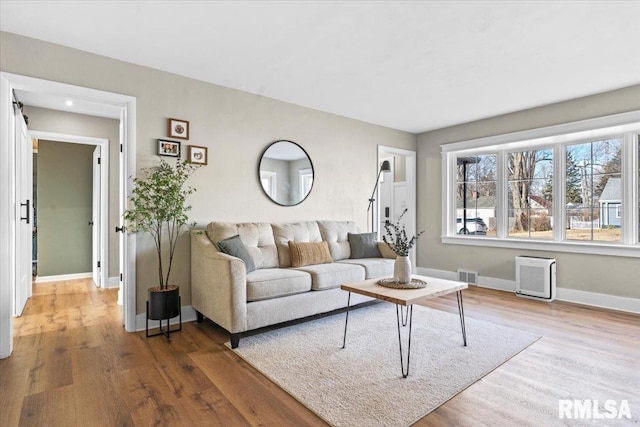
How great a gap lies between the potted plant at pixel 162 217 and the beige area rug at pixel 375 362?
2.54ft

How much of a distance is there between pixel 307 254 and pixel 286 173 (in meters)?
1.15

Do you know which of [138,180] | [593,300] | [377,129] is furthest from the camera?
[377,129]

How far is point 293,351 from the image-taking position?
269 cm

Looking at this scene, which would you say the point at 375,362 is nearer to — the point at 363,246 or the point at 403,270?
the point at 403,270

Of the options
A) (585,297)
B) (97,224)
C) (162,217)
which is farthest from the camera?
(97,224)

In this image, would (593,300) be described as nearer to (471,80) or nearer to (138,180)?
(471,80)

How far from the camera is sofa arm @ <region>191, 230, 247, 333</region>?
2.73 meters

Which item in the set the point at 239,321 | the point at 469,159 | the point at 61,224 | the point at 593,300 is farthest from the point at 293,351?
the point at 61,224

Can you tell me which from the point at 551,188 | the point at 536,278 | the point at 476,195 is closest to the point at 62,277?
the point at 476,195

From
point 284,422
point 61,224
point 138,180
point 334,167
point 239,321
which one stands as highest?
point 334,167

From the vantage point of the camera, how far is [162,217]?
10.1 feet

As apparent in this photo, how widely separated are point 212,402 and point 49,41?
3.04m

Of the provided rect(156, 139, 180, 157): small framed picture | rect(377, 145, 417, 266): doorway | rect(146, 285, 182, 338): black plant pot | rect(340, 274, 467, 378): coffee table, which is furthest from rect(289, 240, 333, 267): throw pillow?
rect(377, 145, 417, 266): doorway

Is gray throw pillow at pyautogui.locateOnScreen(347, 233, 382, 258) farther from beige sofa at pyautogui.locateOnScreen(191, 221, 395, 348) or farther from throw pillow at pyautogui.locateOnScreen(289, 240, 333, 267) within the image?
throw pillow at pyautogui.locateOnScreen(289, 240, 333, 267)
